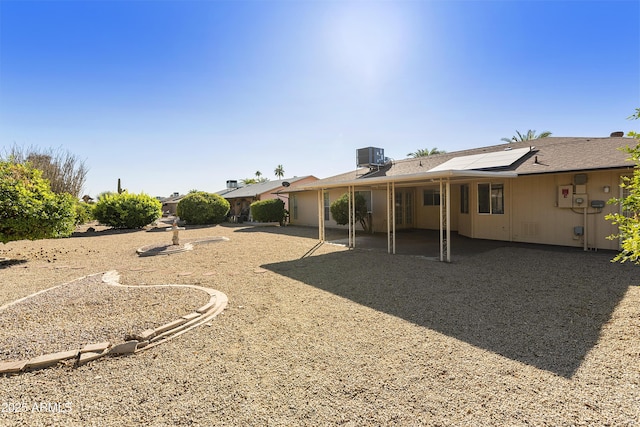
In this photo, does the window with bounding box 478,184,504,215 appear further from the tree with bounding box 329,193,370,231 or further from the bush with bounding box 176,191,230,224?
the bush with bounding box 176,191,230,224

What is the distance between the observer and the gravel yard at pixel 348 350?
2.41m

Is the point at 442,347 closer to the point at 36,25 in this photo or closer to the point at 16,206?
the point at 16,206

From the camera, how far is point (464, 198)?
12.6 meters

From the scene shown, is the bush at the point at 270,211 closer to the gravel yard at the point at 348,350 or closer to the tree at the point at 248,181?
the gravel yard at the point at 348,350

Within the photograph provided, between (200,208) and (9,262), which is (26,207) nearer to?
(9,262)

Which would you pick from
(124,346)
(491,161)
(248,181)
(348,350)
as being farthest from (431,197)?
(248,181)

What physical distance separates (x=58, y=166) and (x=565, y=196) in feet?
101

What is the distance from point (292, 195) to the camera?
2139cm

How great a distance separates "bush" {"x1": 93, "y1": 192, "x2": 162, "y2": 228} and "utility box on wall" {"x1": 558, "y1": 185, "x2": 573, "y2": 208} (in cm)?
2087

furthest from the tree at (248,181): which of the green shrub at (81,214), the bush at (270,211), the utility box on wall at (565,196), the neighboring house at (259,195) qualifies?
the utility box on wall at (565,196)

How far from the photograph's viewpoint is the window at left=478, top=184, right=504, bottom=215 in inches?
433

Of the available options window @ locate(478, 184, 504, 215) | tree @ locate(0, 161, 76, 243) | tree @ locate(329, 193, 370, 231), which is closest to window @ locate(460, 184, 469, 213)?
window @ locate(478, 184, 504, 215)

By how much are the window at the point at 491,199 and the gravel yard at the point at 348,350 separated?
14.4 ft

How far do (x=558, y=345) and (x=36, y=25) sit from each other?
1402cm
